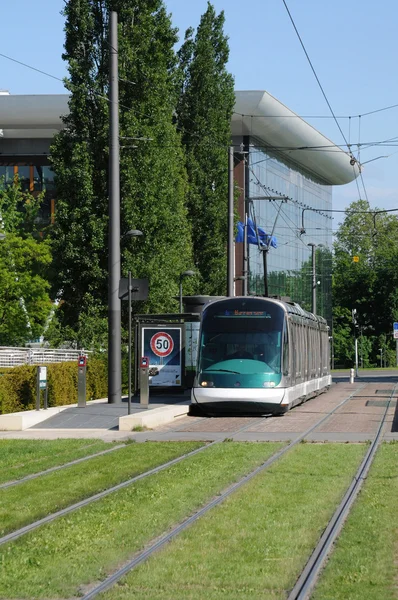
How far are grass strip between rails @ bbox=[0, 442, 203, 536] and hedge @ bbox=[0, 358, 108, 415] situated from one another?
391 inches

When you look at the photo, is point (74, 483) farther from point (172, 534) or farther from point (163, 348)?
point (163, 348)

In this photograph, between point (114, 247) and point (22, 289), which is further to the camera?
point (22, 289)

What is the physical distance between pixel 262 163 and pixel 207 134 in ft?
89.3

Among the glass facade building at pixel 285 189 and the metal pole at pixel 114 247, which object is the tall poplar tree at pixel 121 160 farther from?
the glass facade building at pixel 285 189

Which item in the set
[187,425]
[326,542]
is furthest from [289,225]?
Answer: [326,542]

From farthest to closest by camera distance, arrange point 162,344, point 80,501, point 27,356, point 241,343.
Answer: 1. point 27,356
2. point 162,344
3. point 241,343
4. point 80,501

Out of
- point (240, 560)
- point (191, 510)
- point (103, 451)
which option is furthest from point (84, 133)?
point (240, 560)

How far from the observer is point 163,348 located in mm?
30047

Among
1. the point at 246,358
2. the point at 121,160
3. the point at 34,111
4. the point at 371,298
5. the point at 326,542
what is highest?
the point at 34,111

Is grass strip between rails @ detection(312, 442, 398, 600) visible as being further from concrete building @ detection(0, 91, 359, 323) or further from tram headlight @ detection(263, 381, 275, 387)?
concrete building @ detection(0, 91, 359, 323)

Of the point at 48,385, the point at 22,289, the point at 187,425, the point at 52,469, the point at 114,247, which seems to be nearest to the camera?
the point at 52,469

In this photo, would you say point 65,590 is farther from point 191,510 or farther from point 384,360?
point 384,360

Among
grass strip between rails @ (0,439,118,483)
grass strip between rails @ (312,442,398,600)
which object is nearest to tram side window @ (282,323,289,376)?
grass strip between rails @ (0,439,118,483)

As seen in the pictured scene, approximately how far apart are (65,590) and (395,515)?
13.5 ft
